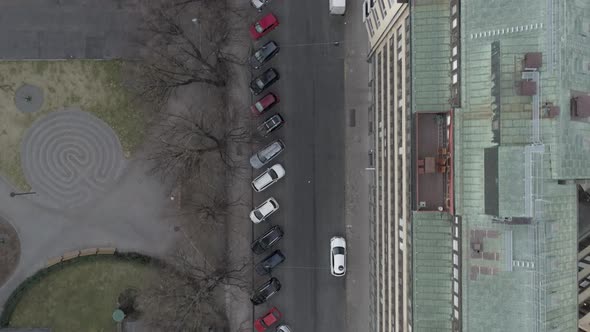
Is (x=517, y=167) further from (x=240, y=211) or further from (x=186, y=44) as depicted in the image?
(x=186, y=44)

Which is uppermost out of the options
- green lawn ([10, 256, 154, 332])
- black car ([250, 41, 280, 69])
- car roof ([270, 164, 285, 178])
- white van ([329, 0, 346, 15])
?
white van ([329, 0, 346, 15])

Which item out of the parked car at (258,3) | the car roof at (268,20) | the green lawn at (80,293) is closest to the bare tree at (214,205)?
the green lawn at (80,293)

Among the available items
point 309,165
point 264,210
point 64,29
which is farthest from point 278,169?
point 64,29

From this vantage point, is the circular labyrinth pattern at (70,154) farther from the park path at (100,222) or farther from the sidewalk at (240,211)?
the sidewalk at (240,211)

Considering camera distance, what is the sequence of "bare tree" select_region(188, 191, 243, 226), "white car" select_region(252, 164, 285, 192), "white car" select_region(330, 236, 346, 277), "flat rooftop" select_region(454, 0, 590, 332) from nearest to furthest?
"flat rooftop" select_region(454, 0, 590, 332) < "white car" select_region(252, 164, 285, 192) < "white car" select_region(330, 236, 346, 277) < "bare tree" select_region(188, 191, 243, 226)

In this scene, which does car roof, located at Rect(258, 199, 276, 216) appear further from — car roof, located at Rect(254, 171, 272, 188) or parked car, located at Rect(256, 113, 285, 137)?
parked car, located at Rect(256, 113, 285, 137)

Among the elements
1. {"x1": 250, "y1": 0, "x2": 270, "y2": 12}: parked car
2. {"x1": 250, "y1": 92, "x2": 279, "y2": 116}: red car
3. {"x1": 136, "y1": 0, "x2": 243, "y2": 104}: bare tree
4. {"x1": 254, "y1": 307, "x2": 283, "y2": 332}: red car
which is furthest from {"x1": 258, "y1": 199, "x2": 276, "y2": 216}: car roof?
{"x1": 250, "y1": 0, "x2": 270, "y2": 12}: parked car

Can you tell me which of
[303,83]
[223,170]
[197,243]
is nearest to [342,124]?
[303,83]
